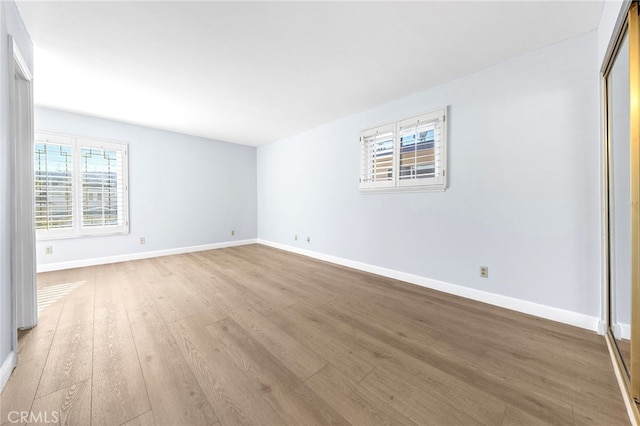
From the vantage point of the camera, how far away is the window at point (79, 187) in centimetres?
343

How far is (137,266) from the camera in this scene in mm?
3793

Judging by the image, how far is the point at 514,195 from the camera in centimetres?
222

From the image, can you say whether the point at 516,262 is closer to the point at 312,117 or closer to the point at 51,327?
the point at 312,117

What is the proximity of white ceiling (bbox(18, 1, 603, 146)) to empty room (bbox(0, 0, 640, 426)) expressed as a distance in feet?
0.07

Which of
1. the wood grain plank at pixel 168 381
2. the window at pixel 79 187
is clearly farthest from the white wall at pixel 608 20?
the window at pixel 79 187

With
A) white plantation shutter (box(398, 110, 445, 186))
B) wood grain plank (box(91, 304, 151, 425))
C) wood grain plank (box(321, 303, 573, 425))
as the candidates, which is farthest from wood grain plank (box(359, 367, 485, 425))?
white plantation shutter (box(398, 110, 445, 186))

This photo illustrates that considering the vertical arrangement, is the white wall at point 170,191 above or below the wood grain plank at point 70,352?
above

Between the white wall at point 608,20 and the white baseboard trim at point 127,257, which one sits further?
the white baseboard trim at point 127,257

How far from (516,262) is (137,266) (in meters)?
5.15

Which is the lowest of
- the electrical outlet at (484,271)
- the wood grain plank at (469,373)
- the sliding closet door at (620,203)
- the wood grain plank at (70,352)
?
the wood grain plank at (469,373)

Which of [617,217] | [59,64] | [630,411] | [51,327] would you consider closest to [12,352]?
[51,327]

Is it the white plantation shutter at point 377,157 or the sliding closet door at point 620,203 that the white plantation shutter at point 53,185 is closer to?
the white plantation shutter at point 377,157

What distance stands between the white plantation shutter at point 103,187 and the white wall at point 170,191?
0.14 metres

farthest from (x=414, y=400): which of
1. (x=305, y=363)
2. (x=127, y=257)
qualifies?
(x=127, y=257)
